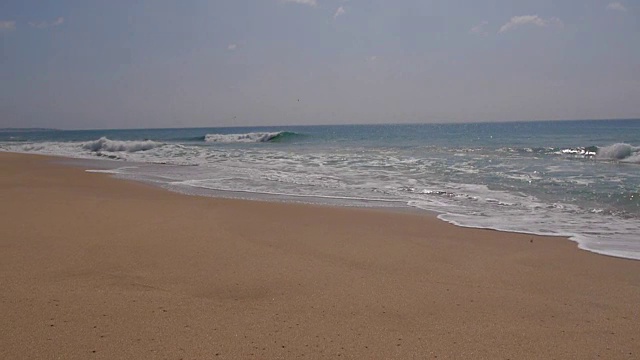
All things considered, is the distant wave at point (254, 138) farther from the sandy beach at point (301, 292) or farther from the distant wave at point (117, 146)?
the sandy beach at point (301, 292)

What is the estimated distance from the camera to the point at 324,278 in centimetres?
480

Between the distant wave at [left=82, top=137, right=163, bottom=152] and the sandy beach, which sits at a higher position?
the distant wave at [left=82, top=137, right=163, bottom=152]

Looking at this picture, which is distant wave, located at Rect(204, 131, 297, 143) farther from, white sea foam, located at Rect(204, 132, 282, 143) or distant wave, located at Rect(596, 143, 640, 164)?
distant wave, located at Rect(596, 143, 640, 164)

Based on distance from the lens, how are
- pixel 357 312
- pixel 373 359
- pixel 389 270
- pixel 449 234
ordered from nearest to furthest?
1. pixel 373 359
2. pixel 357 312
3. pixel 389 270
4. pixel 449 234

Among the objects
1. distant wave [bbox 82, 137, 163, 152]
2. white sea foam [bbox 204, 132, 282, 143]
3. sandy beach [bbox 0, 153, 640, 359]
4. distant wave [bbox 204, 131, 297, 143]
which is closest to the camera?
sandy beach [bbox 0, 153, 640, 359]

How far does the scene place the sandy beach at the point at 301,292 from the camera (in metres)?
3.35

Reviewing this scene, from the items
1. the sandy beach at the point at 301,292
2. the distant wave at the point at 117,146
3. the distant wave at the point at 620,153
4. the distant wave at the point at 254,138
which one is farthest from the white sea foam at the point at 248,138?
the sandy beach at the point at 301,292

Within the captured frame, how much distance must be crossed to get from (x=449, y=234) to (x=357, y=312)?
337 centimetres

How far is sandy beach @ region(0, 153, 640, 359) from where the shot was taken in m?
3.35

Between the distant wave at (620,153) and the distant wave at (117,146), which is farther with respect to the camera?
the distant wave at (117,146)

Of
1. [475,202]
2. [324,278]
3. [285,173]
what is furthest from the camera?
[285,173]

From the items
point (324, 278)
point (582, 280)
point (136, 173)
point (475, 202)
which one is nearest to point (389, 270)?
point (324, 278)

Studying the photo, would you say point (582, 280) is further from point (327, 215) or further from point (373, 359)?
point (327, 215)

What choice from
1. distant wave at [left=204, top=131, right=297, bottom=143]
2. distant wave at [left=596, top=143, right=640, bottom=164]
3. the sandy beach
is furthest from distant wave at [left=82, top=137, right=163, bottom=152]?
the sandy beach
